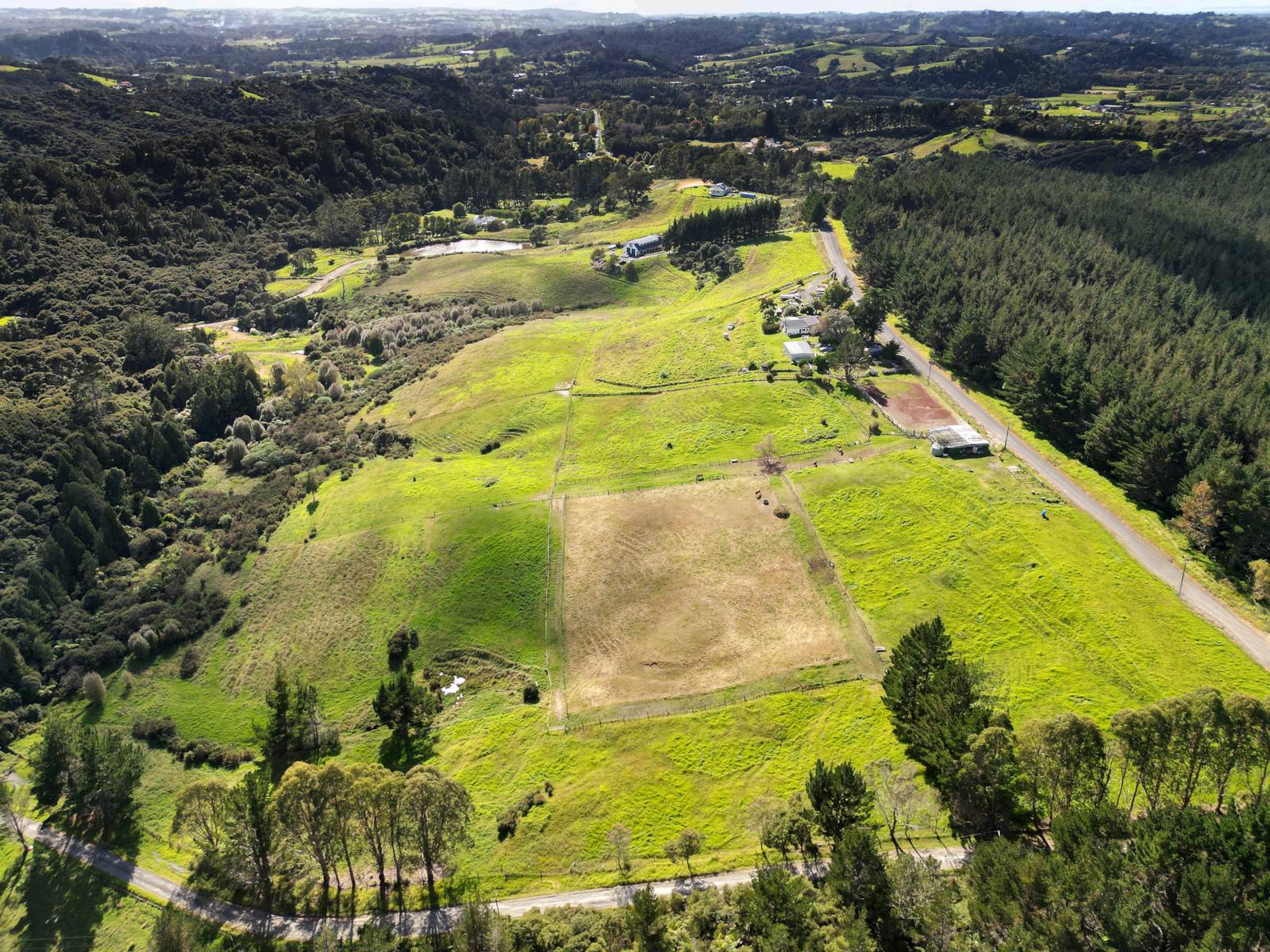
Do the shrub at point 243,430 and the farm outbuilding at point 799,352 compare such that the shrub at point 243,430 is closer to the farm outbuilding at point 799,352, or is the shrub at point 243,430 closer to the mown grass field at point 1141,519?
the farm outbuilding at point 799,352

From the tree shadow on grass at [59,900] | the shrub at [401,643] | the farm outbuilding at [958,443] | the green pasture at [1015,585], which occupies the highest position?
the farm outbuilding at [958,443]

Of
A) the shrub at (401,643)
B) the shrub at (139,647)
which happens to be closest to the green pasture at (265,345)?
the shrub at (139,647)

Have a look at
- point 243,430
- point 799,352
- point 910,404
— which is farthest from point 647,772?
point 243,430

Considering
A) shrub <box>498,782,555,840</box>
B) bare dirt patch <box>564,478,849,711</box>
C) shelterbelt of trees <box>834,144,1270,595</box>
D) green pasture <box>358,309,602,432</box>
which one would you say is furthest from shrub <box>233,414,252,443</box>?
shelterbelt of trees <box>834,144,1270,595</box>

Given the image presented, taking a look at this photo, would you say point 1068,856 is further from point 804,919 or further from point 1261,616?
point 1261,616

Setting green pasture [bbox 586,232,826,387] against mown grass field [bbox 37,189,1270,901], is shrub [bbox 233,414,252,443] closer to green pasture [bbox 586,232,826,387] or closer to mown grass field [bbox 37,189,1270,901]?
mown grass field [bbox 37,189,1270,901]

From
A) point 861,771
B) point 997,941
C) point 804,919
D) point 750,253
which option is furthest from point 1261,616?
point 750,253
